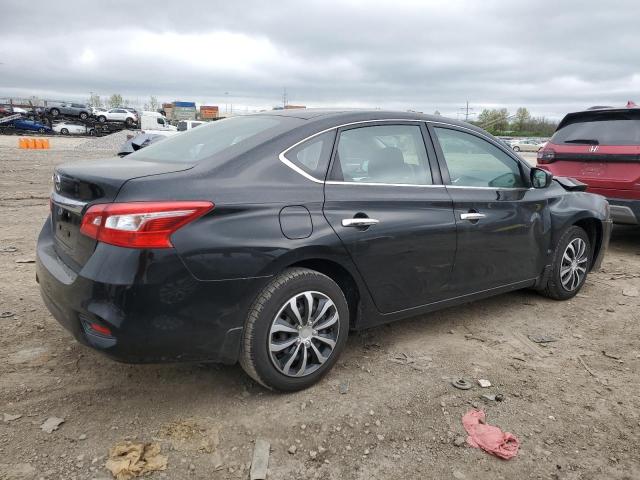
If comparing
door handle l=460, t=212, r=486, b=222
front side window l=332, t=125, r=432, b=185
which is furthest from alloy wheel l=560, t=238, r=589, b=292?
front side window l=332, t=125, r=432, b=185

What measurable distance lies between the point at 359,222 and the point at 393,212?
302 millimetres

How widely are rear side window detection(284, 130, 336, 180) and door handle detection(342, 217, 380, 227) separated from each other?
0.29 m

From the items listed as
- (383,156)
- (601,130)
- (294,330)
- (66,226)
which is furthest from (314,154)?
(601,130)

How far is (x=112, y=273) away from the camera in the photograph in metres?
2.46

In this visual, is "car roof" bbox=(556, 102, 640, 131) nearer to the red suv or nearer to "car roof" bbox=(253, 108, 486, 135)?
the red suv

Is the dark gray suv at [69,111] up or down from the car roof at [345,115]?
down

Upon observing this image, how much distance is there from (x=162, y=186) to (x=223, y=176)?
33cm

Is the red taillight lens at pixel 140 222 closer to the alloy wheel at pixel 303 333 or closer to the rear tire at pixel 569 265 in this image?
the alloy wheel at pixel 303 333

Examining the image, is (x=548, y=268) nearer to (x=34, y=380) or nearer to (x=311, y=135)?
(x=311, y=135)

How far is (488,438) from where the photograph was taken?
2.71 meters

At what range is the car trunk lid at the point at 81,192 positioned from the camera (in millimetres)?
2594

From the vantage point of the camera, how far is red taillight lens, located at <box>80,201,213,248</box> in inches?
96.7

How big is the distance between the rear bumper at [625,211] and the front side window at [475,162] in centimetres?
273

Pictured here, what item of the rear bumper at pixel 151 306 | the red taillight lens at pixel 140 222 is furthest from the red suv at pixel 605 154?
the red taillight lens at pixel 140 222
